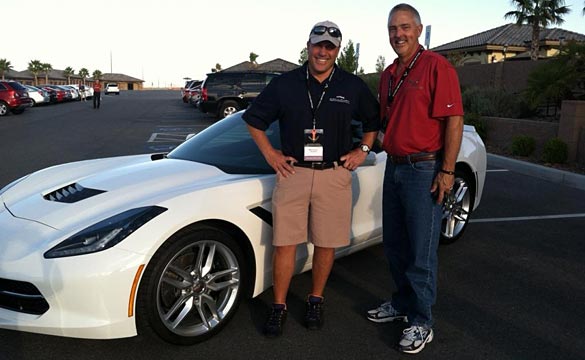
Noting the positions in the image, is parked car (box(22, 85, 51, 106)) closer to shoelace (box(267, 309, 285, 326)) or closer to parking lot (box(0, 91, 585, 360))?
parking lot (box(0, 91, 585, 360))

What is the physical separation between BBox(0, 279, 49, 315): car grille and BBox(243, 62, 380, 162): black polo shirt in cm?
151

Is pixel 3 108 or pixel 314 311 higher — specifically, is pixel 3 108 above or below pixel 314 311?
above

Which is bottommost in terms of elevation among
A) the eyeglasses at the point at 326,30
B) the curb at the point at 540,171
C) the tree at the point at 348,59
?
the curb at the point at 540,171

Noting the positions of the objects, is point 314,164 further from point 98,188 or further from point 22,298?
point 22,298

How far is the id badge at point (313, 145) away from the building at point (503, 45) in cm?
3281

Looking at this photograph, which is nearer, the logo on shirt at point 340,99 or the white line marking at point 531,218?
the logo on shirt at point 340,99

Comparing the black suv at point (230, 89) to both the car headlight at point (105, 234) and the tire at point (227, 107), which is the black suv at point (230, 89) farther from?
the car headlight at point (105, 234)

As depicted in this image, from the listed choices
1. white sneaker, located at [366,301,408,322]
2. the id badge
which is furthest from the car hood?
white sneaker, located at [366,301,408,322]

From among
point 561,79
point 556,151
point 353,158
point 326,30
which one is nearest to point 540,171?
point 556,151

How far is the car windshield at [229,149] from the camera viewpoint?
3602 millimetres

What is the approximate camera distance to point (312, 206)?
3041mm

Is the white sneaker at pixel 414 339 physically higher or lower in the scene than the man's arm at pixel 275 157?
lower

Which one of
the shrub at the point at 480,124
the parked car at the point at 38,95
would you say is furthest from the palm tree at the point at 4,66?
the shrub at the point at 480,124

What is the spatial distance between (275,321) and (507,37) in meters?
38.2
